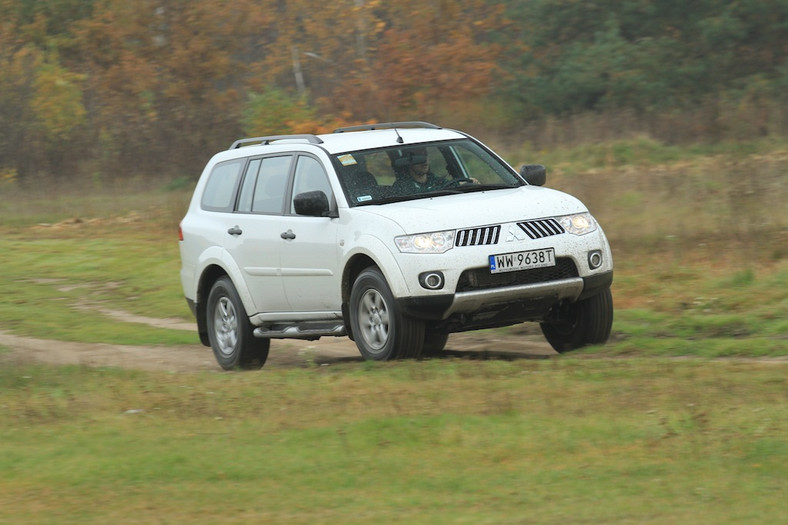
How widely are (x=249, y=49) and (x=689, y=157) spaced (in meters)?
33.6

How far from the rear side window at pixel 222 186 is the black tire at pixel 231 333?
0.66m

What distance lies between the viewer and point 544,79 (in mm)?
37750

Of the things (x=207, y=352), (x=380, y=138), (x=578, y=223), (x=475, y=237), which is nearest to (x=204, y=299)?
(x=207, y=352)

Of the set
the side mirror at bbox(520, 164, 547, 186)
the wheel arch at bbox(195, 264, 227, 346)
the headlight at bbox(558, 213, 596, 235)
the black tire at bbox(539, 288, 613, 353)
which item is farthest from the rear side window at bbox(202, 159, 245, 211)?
the headlight at bbox(558, 213, 596, 235)

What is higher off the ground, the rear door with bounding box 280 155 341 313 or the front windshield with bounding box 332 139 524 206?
the front windshield with bounding box 332 139 524 206

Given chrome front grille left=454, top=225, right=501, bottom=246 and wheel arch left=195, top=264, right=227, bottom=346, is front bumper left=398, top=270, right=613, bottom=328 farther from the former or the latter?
wheel arch left=195, top=264, right=227, bottom=346

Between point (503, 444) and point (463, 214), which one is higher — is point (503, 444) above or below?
below

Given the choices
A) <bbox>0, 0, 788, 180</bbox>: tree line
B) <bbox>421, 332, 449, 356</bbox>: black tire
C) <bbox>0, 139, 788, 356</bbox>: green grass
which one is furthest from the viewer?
<bbox>0, 0, 788, 180</bbox>: tree line

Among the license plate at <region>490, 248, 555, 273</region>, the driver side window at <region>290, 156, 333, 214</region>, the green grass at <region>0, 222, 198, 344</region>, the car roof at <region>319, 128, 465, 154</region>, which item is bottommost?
the green grass at <region>0, 222, 198, 344</region>

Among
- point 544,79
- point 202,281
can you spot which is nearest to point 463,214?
point 202,281

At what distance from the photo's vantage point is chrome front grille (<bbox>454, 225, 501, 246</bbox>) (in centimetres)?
881

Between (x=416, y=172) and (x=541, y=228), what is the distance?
52.2 inches

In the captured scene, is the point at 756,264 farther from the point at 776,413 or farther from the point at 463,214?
the point at 776,413

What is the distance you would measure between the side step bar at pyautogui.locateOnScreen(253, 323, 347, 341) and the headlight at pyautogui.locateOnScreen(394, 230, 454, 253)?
115 centimetres
